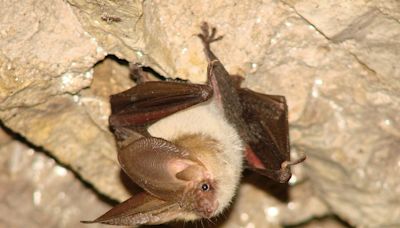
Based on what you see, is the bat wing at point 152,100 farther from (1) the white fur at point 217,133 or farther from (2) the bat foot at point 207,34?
(2) the bat foot at point 207,34

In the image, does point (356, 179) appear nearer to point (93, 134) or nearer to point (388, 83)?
point (388, 83)

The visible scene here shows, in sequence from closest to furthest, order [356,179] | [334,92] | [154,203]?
1. [154,203]
2. [334,92]
3. [356,179]

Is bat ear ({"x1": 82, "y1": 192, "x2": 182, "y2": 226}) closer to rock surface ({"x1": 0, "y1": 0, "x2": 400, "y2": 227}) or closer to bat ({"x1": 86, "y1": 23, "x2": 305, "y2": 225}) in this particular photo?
bat ({"x1": 86, "y1": 23, "x2": 305, "y2": 225})

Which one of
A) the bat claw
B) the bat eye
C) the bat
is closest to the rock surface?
the bat claw

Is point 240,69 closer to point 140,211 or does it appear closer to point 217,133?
point 217,133

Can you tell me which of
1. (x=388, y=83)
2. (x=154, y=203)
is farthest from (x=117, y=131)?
(x=388, y=83)

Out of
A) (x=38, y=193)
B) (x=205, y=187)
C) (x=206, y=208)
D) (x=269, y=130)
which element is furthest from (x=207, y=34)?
(x=38, y=193)

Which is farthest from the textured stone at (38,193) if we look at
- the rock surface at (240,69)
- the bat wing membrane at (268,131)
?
the bat wing membrane at (268,131)
